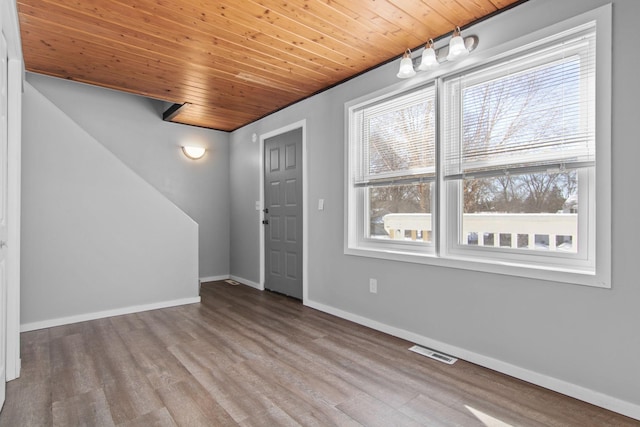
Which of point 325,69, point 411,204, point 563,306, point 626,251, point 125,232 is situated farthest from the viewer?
point 125,232

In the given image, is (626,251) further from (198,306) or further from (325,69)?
(198,306)

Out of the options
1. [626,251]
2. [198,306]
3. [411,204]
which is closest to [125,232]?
[198,306]

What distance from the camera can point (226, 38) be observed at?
2.64 meters

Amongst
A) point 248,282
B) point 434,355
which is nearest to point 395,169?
point 434,355

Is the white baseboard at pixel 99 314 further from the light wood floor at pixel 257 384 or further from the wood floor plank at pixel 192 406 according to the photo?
the wood floor plank at pixel 192 406

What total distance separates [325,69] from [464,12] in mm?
1280

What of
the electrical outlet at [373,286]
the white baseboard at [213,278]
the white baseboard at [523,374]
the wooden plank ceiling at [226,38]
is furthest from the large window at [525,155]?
the white baseboard at [213,278]

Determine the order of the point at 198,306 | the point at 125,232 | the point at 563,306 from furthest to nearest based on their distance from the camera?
the point at 198,306 → the point at 125,232 → the point at 563,306

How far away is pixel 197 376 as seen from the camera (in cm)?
231

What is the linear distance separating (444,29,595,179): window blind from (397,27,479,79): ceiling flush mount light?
18cm

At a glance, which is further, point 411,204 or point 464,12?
point 411,204

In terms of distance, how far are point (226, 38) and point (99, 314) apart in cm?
292

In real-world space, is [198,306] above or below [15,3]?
below

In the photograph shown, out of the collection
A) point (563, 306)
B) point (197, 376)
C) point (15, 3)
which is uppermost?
point (15, 3)
